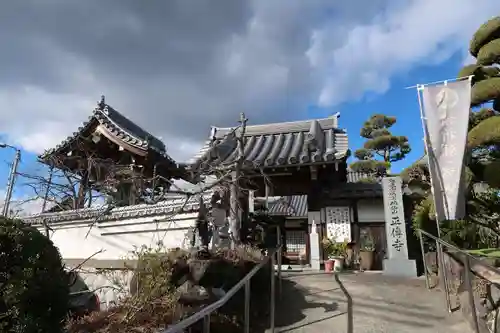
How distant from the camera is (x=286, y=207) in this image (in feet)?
63.8

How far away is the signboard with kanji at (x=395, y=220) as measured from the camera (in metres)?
10.7

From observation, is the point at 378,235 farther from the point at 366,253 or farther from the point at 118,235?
the point at 118,235

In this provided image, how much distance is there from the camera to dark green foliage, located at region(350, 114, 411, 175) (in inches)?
924

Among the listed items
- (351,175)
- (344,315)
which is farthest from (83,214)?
(351,175)

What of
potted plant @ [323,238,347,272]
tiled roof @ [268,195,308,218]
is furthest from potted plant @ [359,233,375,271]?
tiled roof @ [268,195,308,218]

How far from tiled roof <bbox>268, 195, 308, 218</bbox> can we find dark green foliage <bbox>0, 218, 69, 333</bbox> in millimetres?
14971

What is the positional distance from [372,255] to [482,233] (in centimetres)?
344

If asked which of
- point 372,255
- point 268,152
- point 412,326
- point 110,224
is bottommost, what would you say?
point 412,326

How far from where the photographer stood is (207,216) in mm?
8203

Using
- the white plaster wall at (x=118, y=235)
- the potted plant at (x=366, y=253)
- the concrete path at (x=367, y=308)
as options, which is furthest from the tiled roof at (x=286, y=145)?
the concrete path at (x=367, y=308)

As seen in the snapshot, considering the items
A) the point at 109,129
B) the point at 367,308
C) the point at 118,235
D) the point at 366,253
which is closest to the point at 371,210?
the point at 366,253

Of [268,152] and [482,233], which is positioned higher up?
[268,152]

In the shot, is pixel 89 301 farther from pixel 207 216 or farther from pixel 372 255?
pixel 372 255

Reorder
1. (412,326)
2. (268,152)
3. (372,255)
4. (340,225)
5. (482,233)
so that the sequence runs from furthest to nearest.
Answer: (268,152)
(340,225)
(372,255)
(482,233)
(412,326)
